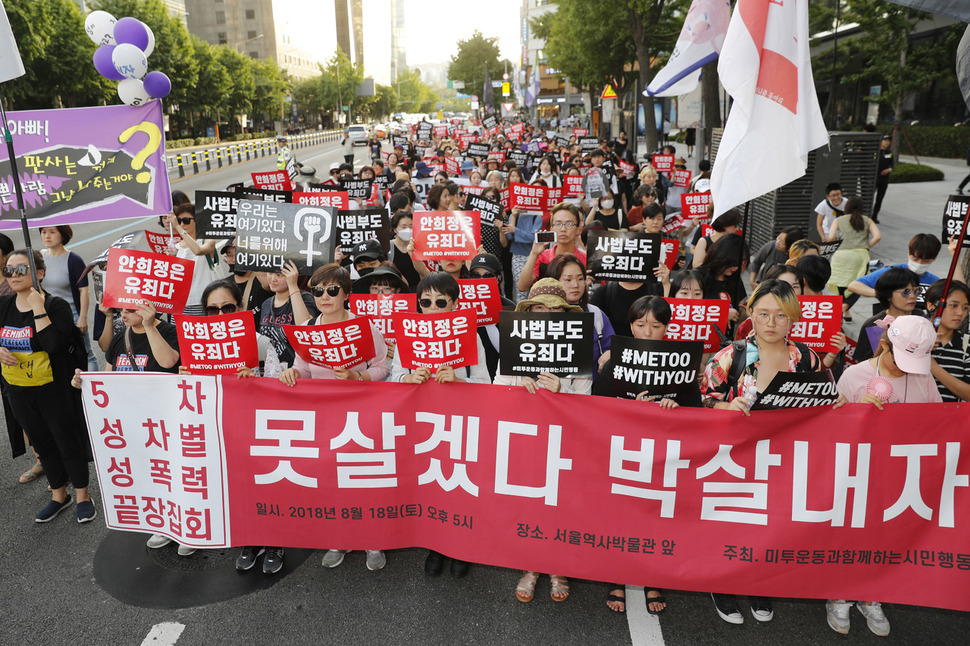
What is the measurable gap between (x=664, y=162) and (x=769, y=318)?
33.4 ft

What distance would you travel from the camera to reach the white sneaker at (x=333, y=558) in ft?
14.4

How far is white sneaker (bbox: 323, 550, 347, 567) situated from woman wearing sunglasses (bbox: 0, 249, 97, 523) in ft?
6.31

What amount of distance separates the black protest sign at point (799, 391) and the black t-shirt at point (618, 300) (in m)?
2.10

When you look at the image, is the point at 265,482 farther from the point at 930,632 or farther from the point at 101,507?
the point at 930,632

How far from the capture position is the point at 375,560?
4.36 metres

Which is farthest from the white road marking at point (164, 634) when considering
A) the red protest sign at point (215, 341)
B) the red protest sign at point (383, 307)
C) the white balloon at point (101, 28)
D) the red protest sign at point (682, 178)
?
the red protest sign at point (682, 178)

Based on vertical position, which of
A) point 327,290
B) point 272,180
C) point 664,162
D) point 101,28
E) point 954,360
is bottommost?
point 954,360

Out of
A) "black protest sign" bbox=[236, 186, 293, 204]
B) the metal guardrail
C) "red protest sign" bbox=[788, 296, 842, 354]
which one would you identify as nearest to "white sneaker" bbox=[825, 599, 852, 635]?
"red protest sign" bbox=[788, 296, 842, 354]

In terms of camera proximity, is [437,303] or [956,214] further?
[956,214]

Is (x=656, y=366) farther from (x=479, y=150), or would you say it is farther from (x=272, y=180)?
(x=479, y=150)

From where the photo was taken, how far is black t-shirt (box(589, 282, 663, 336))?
5.64m

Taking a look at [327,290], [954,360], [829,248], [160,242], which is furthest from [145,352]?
[829,248]

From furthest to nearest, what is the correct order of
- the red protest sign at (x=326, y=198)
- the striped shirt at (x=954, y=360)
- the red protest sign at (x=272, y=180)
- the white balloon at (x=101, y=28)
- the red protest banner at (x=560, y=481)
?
the red protest sign at (x=272, y=180), the white balloon at (x=101, y=28), the red protest sign at (x=326, y=198), the striped shirt at (x=954, y=360), the red protest banner at (x=560, y=481)

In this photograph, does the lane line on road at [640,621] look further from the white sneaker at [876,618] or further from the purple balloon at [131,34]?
the purple balloon at [131,34]
